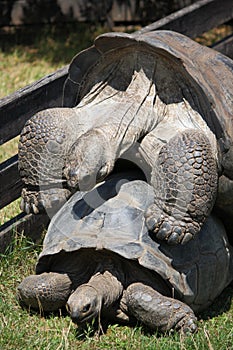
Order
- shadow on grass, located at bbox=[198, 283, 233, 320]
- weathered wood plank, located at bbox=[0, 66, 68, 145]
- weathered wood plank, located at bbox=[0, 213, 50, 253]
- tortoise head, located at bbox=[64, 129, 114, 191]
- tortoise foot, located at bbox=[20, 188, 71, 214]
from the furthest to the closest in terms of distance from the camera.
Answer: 1. weathered wood plank, located at bbox=[0, 213, 50, 253]
2. weathered wood plank, located at bbox=[0, 66, 68, 145]
3. shadow on grass, located at bbox=[198, 283, 233, 320]
4. tortoise foot, located at bbox=[20, 188, 71, 214]
5. tortoise head, located at bbox=[64, 129, 114, 191]

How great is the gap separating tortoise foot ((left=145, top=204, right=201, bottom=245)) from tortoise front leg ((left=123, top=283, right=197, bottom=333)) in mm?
347

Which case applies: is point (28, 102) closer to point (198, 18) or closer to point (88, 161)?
point (88, 161)

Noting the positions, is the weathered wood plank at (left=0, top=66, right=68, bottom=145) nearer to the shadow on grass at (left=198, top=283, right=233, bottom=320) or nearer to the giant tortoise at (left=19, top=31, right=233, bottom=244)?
the giant tortoise at (left=19, top=31, right=233, bottom=244)

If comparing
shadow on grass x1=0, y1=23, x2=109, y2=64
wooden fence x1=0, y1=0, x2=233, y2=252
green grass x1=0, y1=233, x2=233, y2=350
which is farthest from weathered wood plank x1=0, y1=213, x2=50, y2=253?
shadow on grass x1=0, y1=23, x2=109, y2=64

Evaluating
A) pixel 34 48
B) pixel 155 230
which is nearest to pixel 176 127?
pixel 155 230

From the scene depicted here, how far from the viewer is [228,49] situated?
22.5 feet

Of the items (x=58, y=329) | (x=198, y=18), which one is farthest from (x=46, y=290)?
(x=198, y=18)

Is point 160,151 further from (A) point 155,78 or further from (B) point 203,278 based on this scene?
(B) point 203,278

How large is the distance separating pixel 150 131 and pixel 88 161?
0.56 meters

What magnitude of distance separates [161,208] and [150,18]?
21.3 feet

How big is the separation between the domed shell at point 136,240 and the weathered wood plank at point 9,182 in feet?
1.78

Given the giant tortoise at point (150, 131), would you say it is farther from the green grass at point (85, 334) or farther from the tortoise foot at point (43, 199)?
the green grass at point (85, 334)

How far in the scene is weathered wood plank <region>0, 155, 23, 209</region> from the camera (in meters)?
4.55

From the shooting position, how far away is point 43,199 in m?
3.95
